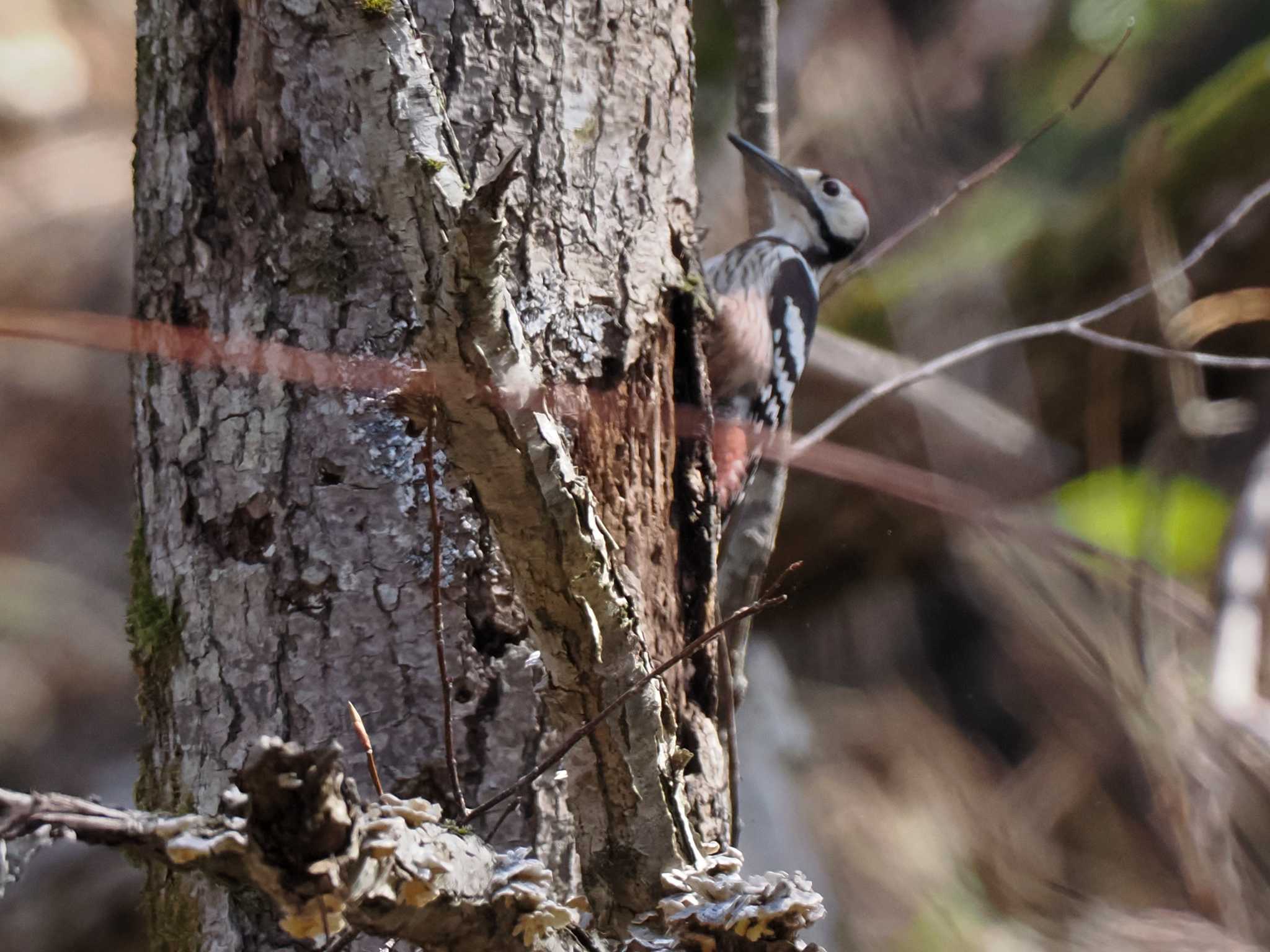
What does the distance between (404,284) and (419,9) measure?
28cm

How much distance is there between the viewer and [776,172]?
8.13ft

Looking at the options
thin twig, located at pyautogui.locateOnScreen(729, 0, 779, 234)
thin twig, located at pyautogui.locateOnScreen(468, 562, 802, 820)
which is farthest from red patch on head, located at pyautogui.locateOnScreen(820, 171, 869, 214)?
thin twig, located at pyautogui.locateOnScreen(468, 562, 802, 820)

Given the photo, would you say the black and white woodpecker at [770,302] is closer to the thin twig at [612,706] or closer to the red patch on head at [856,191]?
the red patch on head at [856,191]

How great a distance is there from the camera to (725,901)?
29.9 inches

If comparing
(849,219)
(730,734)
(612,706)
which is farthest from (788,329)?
(612,706)

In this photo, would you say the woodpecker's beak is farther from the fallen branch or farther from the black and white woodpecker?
the fallen branch

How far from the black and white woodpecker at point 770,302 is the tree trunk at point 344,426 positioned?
264 mm

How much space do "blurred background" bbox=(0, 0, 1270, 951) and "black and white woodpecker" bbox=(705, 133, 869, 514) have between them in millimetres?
261

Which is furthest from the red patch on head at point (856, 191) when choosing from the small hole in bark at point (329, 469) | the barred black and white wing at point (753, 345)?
the small hole in bark at point (329, 469)

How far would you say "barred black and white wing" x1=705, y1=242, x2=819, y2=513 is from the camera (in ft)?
5.92

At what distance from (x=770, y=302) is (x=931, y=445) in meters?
0.55

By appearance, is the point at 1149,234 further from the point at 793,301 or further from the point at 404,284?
the point at 404,284

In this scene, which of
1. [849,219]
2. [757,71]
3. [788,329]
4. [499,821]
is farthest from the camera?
[849,219]

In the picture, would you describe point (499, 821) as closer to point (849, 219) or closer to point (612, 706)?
point (612, 706)
